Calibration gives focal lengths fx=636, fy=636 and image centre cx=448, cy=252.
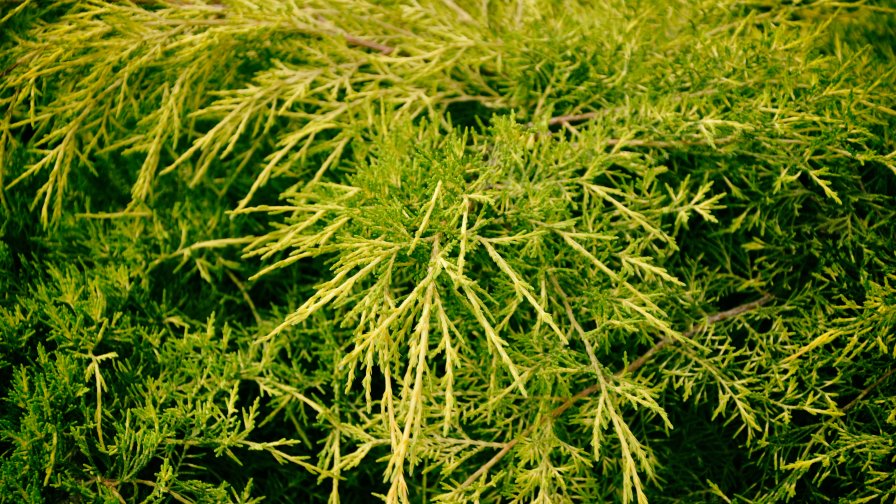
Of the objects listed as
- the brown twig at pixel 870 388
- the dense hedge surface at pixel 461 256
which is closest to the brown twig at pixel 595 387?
the dense hedge surface at pixel 461 256

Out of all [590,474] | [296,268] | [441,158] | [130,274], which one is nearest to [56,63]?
[130,274]

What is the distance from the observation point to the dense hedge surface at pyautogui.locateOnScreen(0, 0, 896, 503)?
60.2 inches

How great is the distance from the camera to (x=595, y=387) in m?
1.63

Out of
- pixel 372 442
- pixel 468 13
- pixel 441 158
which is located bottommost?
pixel 372 442

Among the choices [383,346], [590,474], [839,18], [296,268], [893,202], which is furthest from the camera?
[839,18]

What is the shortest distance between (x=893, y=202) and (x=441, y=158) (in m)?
1.31

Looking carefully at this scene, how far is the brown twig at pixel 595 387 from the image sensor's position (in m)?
1.56

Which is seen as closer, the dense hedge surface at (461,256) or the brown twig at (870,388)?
the dense hedge surface at (461,256)

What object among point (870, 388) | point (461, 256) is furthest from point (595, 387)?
point (870, 388)

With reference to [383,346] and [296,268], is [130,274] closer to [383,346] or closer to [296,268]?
[296,268]

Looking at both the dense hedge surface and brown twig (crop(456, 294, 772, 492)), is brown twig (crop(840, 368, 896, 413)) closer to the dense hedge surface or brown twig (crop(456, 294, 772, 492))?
the dense hedge surface

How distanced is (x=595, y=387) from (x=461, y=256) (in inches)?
22.5

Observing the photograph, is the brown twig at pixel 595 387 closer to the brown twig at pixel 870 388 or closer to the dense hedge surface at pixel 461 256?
the dense hedge surface at pixel 461 256

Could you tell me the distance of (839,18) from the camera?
223 cm
